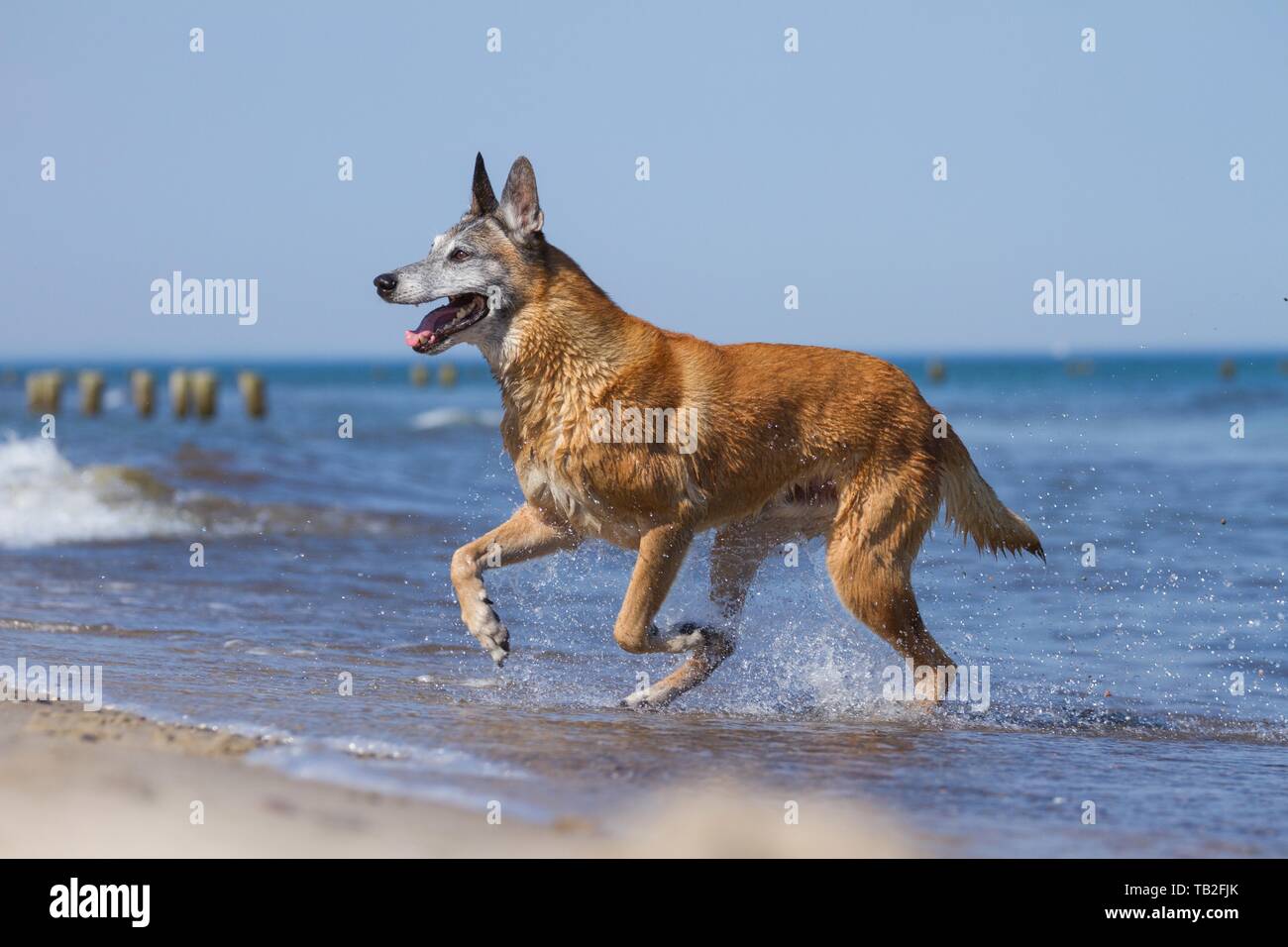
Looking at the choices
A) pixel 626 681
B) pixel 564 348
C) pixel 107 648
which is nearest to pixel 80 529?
pixel 107 648

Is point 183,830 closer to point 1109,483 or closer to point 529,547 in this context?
point 529,547

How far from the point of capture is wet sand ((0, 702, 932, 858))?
417cm

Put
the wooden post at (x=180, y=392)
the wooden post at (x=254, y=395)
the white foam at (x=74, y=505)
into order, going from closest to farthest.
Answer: the white foam at (x=74, y=505), the wooden post at (x=180, y=392), the wooden post at (x=254, y=395)

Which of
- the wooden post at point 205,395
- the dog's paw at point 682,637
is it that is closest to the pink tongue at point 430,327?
the dog's paw at point 682,637

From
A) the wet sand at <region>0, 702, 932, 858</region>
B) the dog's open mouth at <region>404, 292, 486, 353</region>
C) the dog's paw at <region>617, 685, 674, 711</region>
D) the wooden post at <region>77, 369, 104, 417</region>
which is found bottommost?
the wet sand at <region>0, 702, 932, 858</region>

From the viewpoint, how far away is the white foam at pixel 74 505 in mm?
13430

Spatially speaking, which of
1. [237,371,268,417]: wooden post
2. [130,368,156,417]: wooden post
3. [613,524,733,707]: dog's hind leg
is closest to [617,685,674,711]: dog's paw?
[613,524,733,707]: dog's hind leg

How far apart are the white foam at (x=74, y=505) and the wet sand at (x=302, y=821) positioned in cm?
864

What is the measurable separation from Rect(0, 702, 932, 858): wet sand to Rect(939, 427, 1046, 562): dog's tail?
2.71 meters

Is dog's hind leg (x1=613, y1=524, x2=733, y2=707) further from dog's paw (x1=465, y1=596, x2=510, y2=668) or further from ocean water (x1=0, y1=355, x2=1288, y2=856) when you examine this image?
dog's paw (x1=465, y1=596, x2=510, y2=668)

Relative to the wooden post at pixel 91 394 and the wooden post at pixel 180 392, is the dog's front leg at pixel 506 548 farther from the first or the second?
the wooden post at pixel 91 394

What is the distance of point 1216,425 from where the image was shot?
30.7 meters

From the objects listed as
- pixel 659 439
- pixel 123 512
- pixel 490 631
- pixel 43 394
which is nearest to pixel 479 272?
pixel 659 439

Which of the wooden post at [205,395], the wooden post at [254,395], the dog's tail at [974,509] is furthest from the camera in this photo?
the wooden post at [254,395]
